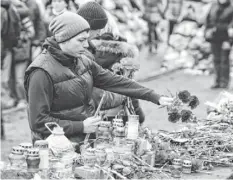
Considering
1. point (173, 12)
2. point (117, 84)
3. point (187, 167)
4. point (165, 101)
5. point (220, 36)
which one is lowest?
point (187, 167)

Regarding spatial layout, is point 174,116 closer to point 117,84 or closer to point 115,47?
point 117,84

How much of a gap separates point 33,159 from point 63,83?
1035 millimetres

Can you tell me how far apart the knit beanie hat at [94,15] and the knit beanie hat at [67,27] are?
1.04 m

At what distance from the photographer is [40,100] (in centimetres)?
419

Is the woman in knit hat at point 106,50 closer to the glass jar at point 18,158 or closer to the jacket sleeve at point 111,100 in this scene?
the jacket sleeve at point 111,100

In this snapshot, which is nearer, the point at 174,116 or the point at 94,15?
A: the point at 174,116

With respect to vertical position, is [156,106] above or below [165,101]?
above

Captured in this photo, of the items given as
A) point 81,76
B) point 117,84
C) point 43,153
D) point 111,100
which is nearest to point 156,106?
point 111,100

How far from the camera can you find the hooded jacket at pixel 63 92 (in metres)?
4.22

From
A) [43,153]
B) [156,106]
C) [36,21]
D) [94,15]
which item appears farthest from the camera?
[156,106]

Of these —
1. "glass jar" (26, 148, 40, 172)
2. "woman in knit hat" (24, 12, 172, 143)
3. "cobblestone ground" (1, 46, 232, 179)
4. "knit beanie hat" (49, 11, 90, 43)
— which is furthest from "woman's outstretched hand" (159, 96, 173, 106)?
"cobblestone ground" (1, 46, 232, 179)

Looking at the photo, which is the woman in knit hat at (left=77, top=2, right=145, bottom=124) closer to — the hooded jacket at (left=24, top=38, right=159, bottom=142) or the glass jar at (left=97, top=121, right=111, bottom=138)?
the hooded jacket at (left=24, top=38, right=159, bottom=142)

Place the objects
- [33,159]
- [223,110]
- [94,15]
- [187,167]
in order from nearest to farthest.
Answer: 1. [33,159]
2. [187,167]
3. [94,15]
4. [223,110]

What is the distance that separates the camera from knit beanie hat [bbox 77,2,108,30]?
536 cm
